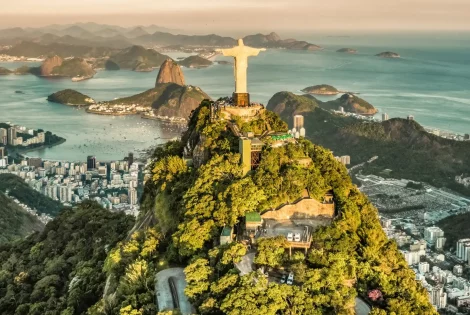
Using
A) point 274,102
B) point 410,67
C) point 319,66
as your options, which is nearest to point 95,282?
point 274,102

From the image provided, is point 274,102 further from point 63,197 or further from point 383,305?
point 383,305

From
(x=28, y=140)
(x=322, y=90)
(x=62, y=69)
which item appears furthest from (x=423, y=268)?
(x=62, y=69)

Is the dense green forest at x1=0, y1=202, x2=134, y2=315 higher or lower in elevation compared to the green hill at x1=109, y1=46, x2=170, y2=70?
higher

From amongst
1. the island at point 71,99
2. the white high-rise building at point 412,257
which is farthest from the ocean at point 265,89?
the white high-rise building at point 412,257

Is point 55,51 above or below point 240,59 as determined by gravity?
below

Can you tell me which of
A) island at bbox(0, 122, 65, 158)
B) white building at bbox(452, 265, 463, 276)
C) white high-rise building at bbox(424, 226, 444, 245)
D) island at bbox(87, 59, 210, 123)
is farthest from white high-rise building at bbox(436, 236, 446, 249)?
island at bbox(87, 59, 210, 123)

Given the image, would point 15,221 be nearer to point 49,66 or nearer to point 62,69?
point 62,69

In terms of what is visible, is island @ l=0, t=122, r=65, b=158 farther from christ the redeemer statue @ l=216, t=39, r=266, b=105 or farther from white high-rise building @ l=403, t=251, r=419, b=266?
christ the redeemer statue @ l=216, t=39, r=266, b=105
